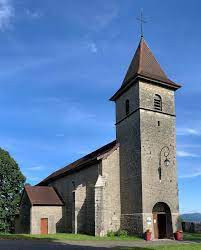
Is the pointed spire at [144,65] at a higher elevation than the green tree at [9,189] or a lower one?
higher

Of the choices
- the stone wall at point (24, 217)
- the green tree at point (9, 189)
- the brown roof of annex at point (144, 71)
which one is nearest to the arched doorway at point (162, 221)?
the brown roof of annex at point (144, 71)

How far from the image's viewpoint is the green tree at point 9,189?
1602 inches

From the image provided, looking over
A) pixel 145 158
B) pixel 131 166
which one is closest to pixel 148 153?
pixel 145 158

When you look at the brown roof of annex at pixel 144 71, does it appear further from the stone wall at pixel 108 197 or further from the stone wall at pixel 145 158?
the stone wall at pixel 108 197

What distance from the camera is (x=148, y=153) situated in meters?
27.8

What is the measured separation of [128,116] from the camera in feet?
100

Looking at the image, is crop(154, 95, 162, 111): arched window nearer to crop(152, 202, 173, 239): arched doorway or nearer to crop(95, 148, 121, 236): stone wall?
crop(95, 148, 121, 236): stone wall

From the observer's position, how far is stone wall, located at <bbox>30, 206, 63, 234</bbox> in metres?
32.6

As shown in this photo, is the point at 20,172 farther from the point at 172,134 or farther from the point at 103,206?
the point at 172,134

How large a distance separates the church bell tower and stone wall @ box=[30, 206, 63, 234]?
8.08 meters

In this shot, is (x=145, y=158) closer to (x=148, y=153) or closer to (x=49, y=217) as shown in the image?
(x=148, y=153)

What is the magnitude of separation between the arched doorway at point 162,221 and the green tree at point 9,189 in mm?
19861

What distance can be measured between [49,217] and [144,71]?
53.0ft

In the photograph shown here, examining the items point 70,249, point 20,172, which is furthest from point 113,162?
point 20,172
